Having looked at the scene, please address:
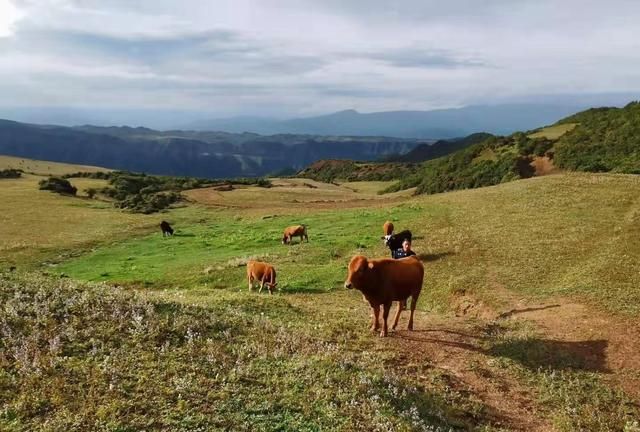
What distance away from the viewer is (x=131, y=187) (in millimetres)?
88062

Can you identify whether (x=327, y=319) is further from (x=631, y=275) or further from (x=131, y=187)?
(x=131, y=187)

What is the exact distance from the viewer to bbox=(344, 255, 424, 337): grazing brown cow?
49.3ft

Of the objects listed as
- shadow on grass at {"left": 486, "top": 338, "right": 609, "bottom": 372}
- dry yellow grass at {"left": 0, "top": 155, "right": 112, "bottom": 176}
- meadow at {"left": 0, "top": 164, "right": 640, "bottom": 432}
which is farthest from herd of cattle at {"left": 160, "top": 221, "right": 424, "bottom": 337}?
dry yellow grass at {"left": 0, "top": 155, "right": 112, "bottom": 176}

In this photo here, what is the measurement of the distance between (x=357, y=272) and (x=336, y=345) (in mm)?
2239

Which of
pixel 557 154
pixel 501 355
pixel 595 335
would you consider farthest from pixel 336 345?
pixel 557 154

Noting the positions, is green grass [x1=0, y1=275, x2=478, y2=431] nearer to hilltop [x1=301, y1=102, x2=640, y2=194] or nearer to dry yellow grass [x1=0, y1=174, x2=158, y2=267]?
dry yellow grass [x1=0, y1=174, x2=158, y2=267]

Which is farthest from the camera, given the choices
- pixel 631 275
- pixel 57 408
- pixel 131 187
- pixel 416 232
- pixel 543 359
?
pixel 131 187

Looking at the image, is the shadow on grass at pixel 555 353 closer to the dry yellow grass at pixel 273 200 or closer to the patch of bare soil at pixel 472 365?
the patch of bare soil at pixel 472 365

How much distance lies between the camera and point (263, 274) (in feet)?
80.2

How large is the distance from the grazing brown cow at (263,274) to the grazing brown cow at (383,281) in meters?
8.59

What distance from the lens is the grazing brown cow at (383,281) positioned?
1502 cm

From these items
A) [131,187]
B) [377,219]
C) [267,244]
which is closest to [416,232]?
[377,219]

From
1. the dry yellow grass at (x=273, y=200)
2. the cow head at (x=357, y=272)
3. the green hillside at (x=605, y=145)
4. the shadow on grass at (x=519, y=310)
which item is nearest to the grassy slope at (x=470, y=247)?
the shadow on grass at (x=519, y=310)

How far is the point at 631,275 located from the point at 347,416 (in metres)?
18.3
